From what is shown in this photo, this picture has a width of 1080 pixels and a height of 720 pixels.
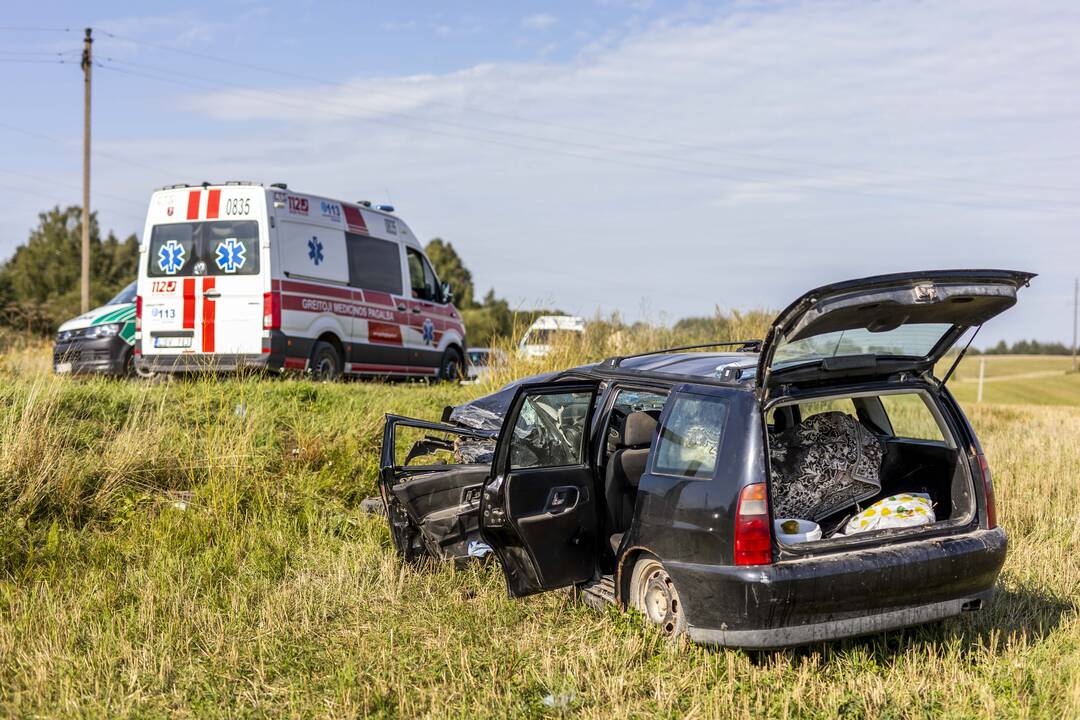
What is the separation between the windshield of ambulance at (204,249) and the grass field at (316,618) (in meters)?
3.35

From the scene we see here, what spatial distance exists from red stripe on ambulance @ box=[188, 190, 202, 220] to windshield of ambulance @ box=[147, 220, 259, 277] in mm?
92

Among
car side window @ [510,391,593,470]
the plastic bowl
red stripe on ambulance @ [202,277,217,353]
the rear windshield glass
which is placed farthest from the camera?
red stripe on ambulance @ [202,277,217,353]

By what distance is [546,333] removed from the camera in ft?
47.4

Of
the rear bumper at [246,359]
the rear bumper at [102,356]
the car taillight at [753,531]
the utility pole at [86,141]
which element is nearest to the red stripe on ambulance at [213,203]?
the rear bumper at [246,359]

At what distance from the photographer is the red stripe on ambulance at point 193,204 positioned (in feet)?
45.3

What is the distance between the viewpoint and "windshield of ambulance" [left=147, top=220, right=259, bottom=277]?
44.2ft

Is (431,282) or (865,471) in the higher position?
(431,282)

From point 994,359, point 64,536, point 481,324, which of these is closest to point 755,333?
point 64,536

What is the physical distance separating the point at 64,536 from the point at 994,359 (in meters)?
79.7

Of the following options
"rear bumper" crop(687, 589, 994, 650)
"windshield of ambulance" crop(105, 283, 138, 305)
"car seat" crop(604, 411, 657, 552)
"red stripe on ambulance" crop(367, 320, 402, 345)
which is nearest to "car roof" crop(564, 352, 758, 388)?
"car seat" crop(604, 411, 657, 552)

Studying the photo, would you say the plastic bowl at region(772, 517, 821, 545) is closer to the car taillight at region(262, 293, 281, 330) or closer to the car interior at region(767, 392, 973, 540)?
the car interior at region(767, 392, 973, 540)

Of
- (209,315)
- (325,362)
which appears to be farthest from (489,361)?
(209,315)

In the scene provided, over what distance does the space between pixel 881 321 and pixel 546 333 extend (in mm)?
9263

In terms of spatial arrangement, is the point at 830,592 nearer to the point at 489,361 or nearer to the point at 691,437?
the point at 691,437
